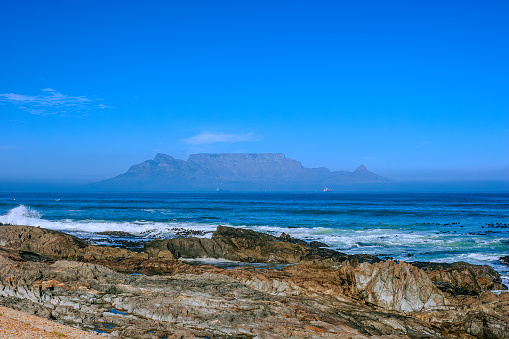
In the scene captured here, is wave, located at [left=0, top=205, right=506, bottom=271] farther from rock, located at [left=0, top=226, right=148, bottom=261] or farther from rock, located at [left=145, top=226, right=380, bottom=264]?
rock, located at [left=0, top=226, right=148, bottom=261]

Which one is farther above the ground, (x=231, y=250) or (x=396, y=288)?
(x=396, y=288)

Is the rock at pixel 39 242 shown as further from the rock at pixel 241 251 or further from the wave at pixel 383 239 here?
the wave at pixel 383 239

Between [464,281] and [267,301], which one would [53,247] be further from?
[464,281]

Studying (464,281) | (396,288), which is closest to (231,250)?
(396,288)

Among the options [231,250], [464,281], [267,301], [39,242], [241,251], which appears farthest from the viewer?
[241,251]

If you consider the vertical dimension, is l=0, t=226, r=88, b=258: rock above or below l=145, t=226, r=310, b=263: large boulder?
above

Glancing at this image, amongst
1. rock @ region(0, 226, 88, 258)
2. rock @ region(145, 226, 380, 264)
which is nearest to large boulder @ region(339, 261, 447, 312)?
rock @ region(145, 226, 380, 264)

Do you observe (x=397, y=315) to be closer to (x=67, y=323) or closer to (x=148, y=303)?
(x=148, y=303)

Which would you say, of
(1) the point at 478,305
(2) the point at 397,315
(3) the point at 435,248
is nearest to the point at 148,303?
(2) the point at 397,315

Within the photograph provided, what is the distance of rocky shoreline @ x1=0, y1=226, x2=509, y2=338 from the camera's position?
35.9 ft

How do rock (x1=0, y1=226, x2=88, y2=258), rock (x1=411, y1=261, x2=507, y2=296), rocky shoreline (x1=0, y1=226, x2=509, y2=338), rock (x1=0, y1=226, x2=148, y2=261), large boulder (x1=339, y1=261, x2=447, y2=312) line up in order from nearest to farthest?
rocky shoreline (x1=0, y1=226, x2=509, y2=338), large boulder (x1=339, y1=261, x2=447, y2=312), rock (x1=411, y1=261, x2=507, y2=296), rock (x1=0, y1=226, x2=148, y2=261), rock (x1=0, y1=226, x2=88, y2=258)

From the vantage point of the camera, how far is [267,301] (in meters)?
12.9

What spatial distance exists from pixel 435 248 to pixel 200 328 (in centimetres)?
2705

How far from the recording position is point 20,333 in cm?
935
